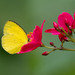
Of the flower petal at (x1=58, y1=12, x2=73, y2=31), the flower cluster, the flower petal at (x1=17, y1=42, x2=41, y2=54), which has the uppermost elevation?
the flower petal at (x1=58, y1=12, x2=73, y2=31)

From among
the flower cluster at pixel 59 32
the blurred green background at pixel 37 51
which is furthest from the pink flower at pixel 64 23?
the blurred green background at pixel 37 51

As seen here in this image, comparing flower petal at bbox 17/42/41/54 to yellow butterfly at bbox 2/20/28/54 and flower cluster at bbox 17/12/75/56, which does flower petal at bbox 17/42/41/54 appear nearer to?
flower cluster at bbox 17/12/75/56

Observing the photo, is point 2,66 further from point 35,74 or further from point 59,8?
point 59,8

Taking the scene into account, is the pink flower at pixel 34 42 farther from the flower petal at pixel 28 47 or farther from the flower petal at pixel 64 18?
the flower petal at pixel 64 18

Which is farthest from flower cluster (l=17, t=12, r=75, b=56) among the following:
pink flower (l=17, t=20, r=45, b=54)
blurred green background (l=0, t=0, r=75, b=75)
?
blurred green background (l=0, t=0, r=75, b=75)

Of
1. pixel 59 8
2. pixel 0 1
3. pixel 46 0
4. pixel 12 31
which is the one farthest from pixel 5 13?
pixel 12 31

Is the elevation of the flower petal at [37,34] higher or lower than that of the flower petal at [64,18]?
lower

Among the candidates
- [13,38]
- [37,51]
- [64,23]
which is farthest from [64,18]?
[37,51]

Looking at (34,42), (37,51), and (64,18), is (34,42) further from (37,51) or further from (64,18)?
(37,51)
